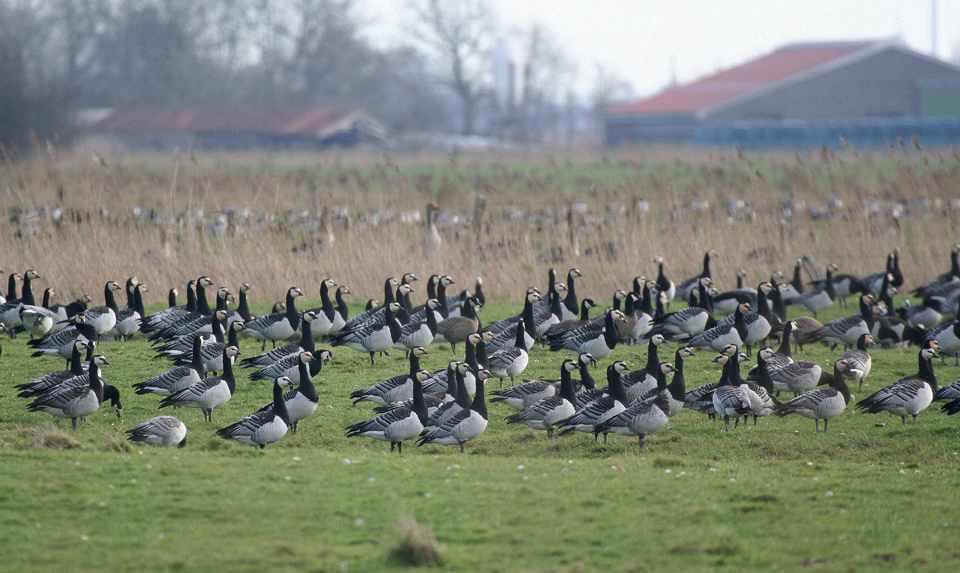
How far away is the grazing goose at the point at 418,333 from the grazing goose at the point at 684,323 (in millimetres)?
3598

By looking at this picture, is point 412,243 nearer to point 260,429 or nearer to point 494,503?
point 260,429

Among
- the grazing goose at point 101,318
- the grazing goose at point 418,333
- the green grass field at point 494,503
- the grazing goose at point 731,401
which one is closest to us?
the green grass field at point 494,503

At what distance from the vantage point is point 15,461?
7.68 meters

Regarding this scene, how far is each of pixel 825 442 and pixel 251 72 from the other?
89.8m

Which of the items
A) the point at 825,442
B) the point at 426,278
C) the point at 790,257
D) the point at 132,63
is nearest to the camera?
the point at 825,442

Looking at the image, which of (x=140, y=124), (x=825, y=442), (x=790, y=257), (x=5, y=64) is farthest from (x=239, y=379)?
(x=140, y=124)

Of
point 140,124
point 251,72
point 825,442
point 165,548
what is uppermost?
point 251,72

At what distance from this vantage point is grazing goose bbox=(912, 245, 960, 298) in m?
17.1

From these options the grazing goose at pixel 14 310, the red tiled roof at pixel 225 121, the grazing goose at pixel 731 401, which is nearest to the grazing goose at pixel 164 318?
the grazing goose at pixel 14 310

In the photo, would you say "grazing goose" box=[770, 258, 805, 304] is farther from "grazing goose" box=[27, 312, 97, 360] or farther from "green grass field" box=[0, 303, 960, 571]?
"grazing goose" box=[27, 312, 97, 360]

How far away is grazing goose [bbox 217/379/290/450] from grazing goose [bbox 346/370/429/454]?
0.72 meters

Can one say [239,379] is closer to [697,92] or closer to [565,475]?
[565,475]

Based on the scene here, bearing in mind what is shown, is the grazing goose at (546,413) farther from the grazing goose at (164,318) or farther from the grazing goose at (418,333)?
the grazing goose at (164,318)

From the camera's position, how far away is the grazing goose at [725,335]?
Result: 44.6ft
